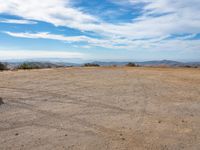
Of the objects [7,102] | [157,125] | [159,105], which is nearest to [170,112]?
[159,105]

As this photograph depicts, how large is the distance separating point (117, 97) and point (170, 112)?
2.82m

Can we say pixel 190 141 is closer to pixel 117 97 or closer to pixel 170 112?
pixel 170 112

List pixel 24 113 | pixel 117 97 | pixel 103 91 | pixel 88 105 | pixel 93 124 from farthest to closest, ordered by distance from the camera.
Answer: pixel 103 91
pixel 117 97
pixel 88 105
pixel 24 113
pixel 93 124

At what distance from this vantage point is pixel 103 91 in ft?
43.6

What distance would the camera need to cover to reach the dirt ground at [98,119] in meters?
6.50

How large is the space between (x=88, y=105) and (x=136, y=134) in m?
3.24

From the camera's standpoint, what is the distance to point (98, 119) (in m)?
8.36

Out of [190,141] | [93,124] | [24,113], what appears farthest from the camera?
[24,113]

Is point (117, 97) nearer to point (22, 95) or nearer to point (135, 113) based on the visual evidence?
point (135, 113)

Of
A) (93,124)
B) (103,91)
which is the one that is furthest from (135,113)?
(103,91)

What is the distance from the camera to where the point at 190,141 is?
6.68 metres

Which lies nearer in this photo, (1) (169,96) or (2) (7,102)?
(2) (7,102)

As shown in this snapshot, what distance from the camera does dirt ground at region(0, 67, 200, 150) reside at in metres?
6.50

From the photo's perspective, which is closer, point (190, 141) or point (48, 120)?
point (190, 141)
